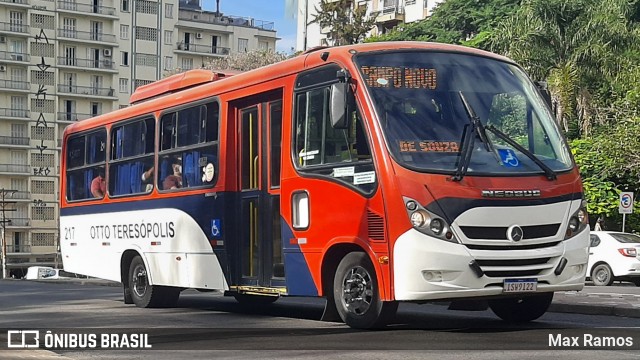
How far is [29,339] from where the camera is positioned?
1108cm

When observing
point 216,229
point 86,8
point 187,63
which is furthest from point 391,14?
point 216,229

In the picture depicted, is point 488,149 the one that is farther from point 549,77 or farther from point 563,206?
point 549,77

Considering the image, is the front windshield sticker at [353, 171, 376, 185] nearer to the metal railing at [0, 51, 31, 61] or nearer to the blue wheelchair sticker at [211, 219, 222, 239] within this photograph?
the blue wheelchair sticker at [211, 219, 222, 239]

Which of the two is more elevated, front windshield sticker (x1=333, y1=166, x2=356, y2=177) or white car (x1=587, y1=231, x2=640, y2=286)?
front windshield sticker (x1=333, y1=166, x2=356, y2=177)

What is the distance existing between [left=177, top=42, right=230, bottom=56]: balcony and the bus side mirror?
101m

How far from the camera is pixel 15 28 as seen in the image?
101m

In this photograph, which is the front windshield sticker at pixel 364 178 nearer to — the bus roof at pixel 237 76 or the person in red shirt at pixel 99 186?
the bus roof at pixel 237 76

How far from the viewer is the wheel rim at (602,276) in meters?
28.3

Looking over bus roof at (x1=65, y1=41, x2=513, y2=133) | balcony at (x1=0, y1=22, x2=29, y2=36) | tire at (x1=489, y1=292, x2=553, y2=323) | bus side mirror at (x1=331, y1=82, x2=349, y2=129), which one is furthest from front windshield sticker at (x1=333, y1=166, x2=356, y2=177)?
balcony at (x1=0, y1=22, x2=29, y2=36)

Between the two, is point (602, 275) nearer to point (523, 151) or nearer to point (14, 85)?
point (523, 151)

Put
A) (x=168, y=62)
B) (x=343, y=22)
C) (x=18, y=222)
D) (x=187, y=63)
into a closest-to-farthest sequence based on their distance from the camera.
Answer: (x=343, y=22)
(x=18, y=222)
(x=168, y=62)
(x=187, y=63)

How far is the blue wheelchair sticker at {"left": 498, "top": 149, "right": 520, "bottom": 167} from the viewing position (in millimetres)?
11266

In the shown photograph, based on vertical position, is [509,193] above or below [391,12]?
below

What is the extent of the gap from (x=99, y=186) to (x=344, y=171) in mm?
8057
